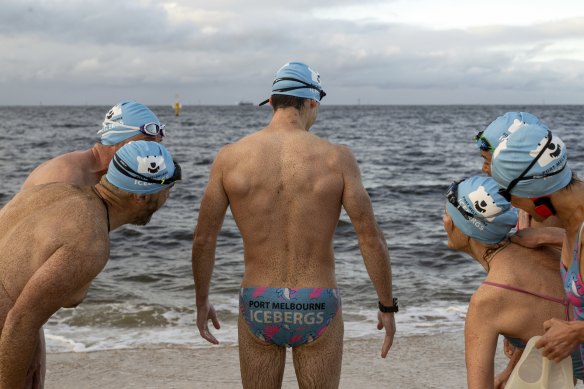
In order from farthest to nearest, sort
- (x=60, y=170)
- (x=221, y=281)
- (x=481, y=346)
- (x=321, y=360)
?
(x=221, y=281) → (x=60, y=170) → (x=321, y=360) → (x=481, y=346)

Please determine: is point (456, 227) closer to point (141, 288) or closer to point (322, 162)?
point (322, 162)

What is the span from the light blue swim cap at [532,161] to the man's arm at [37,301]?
185cm

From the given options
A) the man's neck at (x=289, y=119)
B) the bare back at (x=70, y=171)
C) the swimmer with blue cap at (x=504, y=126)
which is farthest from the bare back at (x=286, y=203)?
the bare back at (x=70, y=171)

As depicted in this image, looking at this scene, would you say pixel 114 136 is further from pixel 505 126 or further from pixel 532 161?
pixel 532 161

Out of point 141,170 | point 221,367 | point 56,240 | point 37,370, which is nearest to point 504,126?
point 141,170

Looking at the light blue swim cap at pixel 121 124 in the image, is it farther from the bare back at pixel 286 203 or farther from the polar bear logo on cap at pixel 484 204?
the polar bear logo on cap at pixel 484 204

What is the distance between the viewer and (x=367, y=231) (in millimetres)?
4246

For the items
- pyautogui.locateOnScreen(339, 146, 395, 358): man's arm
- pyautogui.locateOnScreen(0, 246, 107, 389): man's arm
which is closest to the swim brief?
pyautogui.locateOnScreen(339, 146, 395, 358): man's arm

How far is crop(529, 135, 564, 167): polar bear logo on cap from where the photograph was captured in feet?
10.3

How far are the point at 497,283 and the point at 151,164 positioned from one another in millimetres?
1752

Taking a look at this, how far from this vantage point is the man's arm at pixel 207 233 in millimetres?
4207

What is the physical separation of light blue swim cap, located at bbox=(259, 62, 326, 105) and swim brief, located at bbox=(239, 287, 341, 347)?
1137 millimetres

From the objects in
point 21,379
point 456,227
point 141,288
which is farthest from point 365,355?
point 141,288

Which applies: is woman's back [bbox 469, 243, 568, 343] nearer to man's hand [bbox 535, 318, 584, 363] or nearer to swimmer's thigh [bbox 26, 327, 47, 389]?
man's hand [bbox 535, 318, 584, 363]
